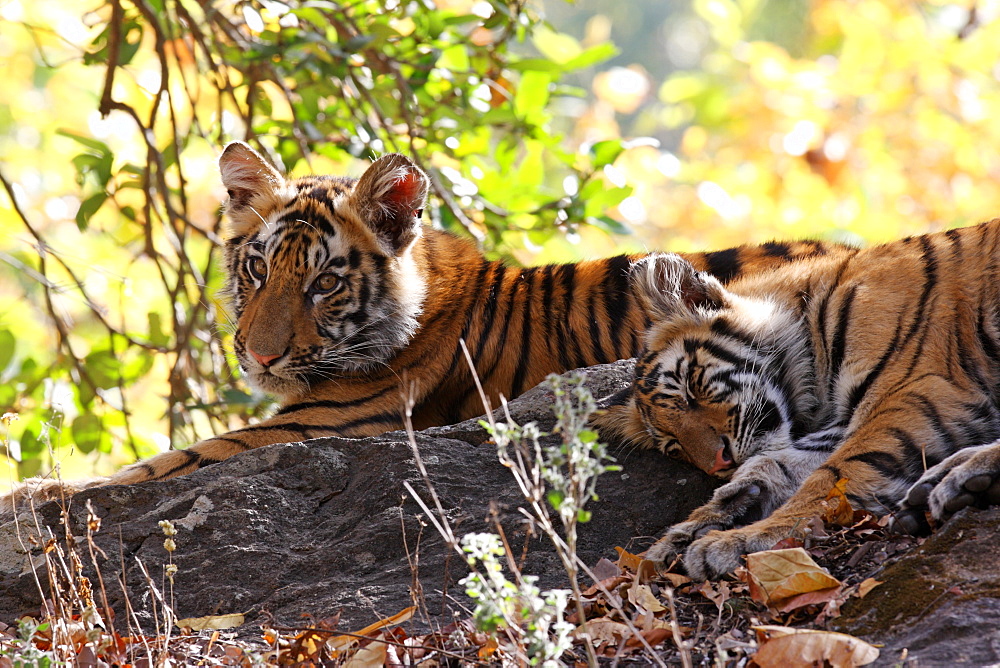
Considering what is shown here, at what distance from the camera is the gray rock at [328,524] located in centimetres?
249

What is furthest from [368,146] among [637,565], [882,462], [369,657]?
[369,657]

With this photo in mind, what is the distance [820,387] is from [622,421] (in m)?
0.62

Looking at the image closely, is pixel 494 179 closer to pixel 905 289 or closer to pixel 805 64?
pixel 905 289

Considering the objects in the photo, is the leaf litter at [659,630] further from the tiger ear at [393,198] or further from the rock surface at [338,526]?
the tiger ear at [393,198]

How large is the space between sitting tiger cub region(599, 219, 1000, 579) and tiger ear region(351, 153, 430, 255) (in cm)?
86

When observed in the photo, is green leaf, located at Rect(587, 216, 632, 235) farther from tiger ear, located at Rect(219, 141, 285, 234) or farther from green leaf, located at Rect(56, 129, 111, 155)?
green leaf, located at Rect(56, 129, 111, 155)

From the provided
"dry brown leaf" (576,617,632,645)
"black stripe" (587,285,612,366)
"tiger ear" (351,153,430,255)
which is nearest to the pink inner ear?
"tiger ear" (351,153,430,255)

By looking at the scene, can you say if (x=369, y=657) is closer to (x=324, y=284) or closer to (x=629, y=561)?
(x=629, y=561)

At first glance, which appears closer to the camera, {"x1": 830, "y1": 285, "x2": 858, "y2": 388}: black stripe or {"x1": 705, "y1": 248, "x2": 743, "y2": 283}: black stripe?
{"x1": 830, "y1": 285, "x2": 858, "y2": 388}: black stripe

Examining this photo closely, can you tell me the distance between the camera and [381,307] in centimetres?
358

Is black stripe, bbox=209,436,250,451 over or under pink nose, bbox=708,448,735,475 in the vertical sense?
over

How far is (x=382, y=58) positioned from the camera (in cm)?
476

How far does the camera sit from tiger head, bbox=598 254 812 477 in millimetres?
2900

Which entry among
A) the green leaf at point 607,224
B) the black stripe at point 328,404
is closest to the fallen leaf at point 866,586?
the black stripe at point 328,404
